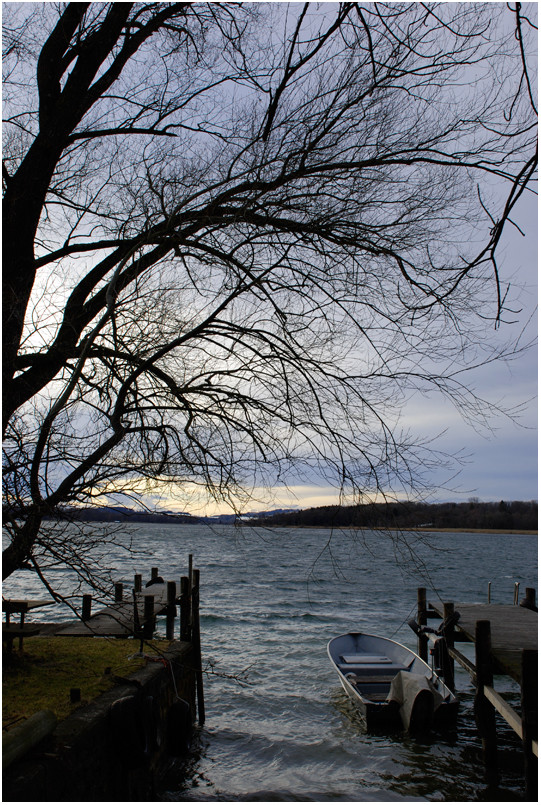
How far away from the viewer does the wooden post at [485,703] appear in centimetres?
928

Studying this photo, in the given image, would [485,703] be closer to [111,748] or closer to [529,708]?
[529,708]

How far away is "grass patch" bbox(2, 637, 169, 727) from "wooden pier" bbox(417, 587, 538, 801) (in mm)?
4804

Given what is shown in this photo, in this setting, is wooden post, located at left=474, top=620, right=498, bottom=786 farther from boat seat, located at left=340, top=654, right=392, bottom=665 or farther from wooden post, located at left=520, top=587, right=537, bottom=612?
wooden post, located at left=520, top=587, right=537, bottom=612

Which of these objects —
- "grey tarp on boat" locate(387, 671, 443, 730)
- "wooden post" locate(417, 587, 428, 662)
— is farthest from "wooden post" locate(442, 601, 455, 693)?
"wooden post" locate(417, 587, 428, 662)

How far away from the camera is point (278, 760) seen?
34.5 ft

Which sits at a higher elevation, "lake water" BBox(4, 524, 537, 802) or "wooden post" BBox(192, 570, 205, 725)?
"wooden post" BBox(192, 570, 205, 725)

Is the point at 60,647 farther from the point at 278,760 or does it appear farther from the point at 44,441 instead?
the point at 44,441

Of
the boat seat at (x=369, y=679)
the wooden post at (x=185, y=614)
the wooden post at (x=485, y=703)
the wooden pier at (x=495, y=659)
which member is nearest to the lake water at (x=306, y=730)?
the wooden post at (x=485, y=703)

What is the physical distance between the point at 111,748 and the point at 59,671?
182 cm

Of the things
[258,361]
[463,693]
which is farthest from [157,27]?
[463,693]

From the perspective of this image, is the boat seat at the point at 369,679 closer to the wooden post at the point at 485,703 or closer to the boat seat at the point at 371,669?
the boat seat at the point at 371,669

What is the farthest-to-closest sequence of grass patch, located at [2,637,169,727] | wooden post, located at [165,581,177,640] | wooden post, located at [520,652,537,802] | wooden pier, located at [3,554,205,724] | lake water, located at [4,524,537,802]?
1. wooden post, located at [165,581,177,640]
2. wooden pier, located at [3,554,205,724]
3. lake water, located at [4,524,537,802]
4. wooden post, located at [520,652,537,802]
5. grass patch, located at [2,637,169,727]

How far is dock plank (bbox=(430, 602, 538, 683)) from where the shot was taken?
895 cm

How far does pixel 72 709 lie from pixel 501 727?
417 inches
